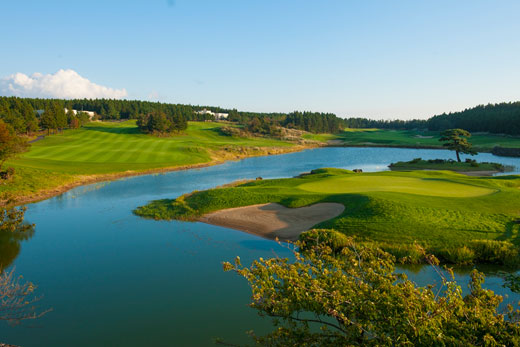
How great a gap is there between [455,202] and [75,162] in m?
55.5

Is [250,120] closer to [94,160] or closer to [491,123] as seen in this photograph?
[491,123]

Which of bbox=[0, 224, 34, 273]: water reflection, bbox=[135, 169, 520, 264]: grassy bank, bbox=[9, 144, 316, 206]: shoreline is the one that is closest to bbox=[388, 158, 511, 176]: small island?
bbox=[135, 169, 520, 264]: grassy bank

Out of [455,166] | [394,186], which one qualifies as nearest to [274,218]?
[394,186]

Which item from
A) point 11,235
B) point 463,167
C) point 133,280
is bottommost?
point 11,235

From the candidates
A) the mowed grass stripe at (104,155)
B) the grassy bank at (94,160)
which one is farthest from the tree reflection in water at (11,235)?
the mowed grass stripe at (104,155)

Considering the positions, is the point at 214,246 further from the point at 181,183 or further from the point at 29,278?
the point at 181,183

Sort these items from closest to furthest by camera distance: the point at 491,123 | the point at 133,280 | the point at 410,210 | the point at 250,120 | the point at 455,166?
the point at 133,280, the point at 410,210, the point at 455,166, the point at 491,123, the point at 250,120

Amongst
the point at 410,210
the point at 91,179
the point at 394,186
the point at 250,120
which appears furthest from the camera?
the point at 250,120

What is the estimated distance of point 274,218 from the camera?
27828mm

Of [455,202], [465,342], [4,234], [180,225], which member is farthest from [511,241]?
[4,234]

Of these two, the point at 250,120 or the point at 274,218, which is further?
the point at 250,120

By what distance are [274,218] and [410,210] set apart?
1015 cm

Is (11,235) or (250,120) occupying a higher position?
(250,120)

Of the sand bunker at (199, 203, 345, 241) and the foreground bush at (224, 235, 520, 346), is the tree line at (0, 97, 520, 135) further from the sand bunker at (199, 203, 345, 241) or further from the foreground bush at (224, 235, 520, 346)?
the foreground bush at (224, 235, 520, 346)
